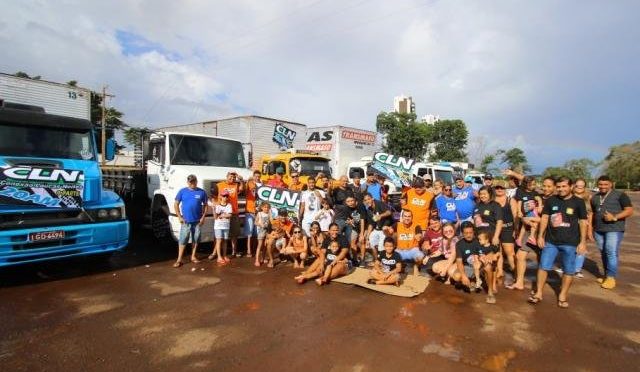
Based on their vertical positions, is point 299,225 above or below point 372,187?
below

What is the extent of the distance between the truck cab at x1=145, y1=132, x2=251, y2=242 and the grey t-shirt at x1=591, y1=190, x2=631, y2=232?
6.49 m

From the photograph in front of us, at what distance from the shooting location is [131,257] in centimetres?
747

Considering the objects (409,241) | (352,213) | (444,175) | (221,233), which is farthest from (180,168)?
(444,175)

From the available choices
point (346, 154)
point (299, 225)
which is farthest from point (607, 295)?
point (346, 154)

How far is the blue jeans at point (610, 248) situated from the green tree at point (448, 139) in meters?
31.1

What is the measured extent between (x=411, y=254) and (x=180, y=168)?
194 inches

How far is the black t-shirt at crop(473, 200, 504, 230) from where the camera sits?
232 inches

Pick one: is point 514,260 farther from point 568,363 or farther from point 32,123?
point 32,123

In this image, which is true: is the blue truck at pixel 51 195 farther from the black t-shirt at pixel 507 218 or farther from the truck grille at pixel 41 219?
the black t-shirt at pixel 507 218

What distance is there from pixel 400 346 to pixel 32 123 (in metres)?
6.28

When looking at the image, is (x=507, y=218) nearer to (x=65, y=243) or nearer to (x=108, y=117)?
(x=65, y=243)

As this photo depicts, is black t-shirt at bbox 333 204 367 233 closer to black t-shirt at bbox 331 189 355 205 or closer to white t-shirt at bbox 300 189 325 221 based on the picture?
black t-shirt at bbox 331 189 355 205

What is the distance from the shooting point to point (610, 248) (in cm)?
604

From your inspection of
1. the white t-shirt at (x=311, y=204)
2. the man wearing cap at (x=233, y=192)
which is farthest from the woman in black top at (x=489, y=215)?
the man wearing cap at (x=233, y=192)
